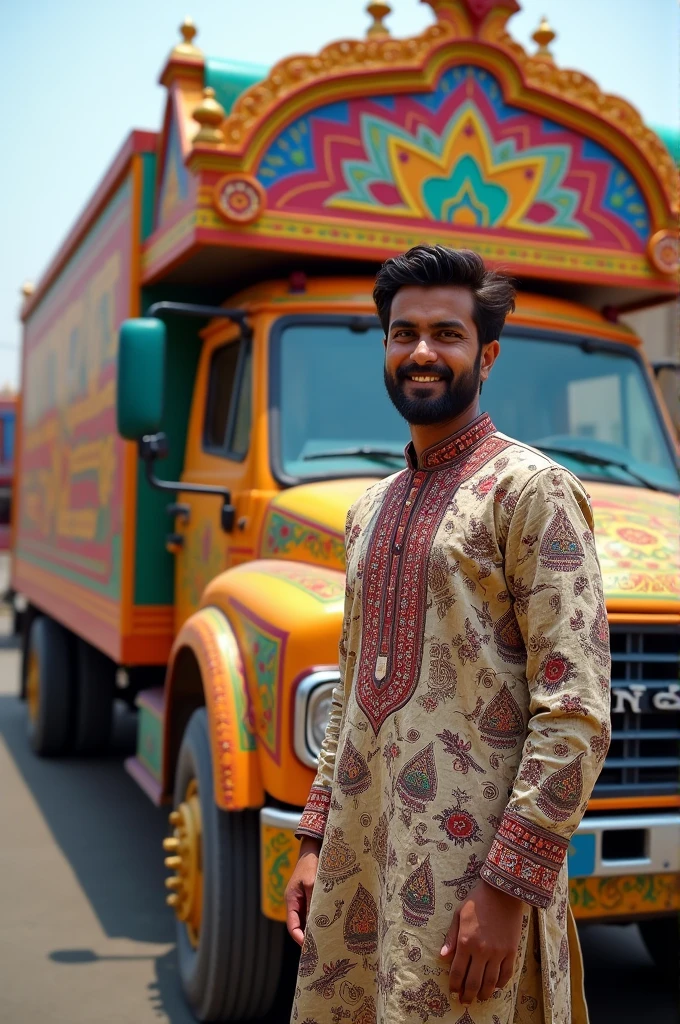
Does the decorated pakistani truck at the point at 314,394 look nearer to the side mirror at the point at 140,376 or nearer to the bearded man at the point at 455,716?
the side mirror at the point at 140,376

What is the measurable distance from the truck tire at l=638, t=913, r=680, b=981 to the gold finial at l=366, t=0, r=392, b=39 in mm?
3571

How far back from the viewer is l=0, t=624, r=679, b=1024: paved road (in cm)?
379

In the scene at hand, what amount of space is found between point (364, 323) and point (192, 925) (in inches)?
88.2

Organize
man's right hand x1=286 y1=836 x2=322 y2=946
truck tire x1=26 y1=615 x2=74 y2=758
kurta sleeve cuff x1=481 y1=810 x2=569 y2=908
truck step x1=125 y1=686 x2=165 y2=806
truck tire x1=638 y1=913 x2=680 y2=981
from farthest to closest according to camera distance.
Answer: truck tire x1=26 y1=615 x2=74 y2=758, truck step x1=125 y1=686 x2=165 y2=806, truck tire x1=638 y1=913 x2=680 y2=981, man's right hand x1=286 y1=836 x2=322 y2=946, kurta sleeve cuff x1=481 y1=810 x2=569 y2=908

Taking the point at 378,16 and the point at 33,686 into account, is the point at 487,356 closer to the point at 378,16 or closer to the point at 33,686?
the point at 378,16

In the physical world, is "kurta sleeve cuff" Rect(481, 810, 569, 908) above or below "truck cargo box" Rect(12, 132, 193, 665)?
below

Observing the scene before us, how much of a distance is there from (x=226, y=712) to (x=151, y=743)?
4.42 ft

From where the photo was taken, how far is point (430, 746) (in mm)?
1887

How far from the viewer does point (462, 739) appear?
1.86 metres

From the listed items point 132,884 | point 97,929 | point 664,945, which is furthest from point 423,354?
point 132,884

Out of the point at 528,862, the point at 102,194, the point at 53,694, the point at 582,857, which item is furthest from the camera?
the point at 53,694

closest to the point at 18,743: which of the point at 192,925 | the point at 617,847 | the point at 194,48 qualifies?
the point at 192,925

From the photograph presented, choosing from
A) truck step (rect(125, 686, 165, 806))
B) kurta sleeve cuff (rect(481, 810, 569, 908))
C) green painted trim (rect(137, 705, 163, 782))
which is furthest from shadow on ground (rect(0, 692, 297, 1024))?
kurta sleeve cuff (rect(481, 810, 569, 908))

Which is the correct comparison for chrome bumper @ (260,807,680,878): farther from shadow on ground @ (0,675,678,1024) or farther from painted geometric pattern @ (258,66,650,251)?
painted geometric pattern @ (258,66,650,251)
